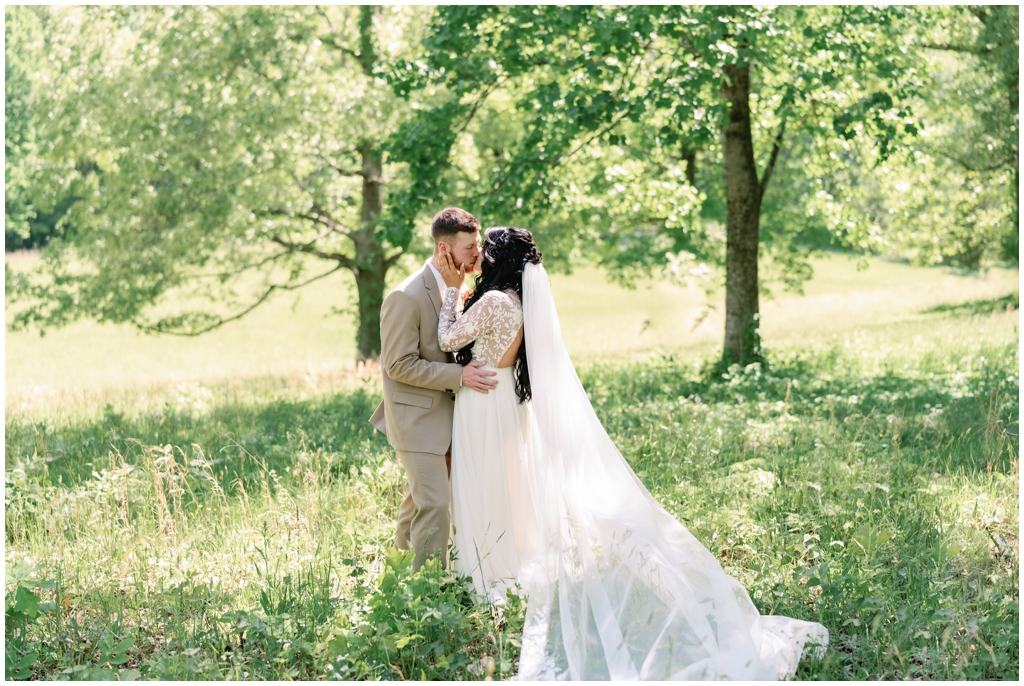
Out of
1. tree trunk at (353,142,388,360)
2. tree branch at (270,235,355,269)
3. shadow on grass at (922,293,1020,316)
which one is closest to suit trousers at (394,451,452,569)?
tree trunk at (353,142,388,360)

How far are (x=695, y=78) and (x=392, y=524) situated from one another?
6.37 metres

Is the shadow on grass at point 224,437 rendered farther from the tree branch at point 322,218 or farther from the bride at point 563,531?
the tree branch at point 322,218

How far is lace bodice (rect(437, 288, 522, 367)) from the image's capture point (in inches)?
183

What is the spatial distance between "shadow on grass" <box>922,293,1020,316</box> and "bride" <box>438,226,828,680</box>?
56.8 feet

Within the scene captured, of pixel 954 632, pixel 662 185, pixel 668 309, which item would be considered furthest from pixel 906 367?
pixel 668 309

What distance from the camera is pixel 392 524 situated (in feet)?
19.1

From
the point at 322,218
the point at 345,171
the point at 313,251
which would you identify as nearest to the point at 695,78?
the point at 345,171

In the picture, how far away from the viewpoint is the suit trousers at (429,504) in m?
4.74

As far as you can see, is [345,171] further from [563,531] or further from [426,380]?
[563,531]

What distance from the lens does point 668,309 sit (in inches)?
1505

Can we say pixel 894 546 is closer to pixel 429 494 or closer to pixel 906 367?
pixel 429 494

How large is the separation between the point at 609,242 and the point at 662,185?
580cm

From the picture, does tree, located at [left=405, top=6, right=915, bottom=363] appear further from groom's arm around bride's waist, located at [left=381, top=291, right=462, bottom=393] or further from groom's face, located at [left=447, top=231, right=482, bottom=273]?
groom's arm around bride's waist, located at [left=381, top=291, right=462, bottom=393]

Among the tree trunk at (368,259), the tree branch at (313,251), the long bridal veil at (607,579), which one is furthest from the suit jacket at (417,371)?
the tree branch at (313,251)
